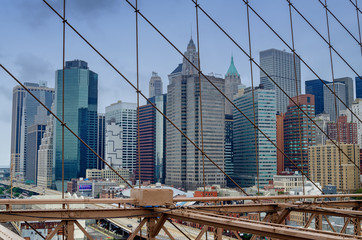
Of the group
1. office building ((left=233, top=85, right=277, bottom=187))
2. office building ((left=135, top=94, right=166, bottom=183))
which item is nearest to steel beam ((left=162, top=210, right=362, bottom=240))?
office building ((left=233, top=85, right=277, bottom=187))

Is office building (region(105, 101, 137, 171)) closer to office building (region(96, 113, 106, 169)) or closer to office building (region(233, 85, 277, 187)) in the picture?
office building (region(96, 113, 106, 169))

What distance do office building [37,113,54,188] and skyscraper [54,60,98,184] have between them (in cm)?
309

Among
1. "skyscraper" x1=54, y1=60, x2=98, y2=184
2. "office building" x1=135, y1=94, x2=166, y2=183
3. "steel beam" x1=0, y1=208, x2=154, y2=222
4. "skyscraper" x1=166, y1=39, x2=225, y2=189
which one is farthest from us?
"skyscraper" x1=54, y1=60, x2=98, y2=184

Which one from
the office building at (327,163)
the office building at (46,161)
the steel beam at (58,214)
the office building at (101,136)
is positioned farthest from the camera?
the office building at (101,136)

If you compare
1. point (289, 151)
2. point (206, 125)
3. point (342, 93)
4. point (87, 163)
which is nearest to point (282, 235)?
point (206, 125)

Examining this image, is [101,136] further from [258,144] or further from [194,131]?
[258,144]

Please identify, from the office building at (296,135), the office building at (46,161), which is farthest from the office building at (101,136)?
the office building at (296,135)

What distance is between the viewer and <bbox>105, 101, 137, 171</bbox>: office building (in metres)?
151

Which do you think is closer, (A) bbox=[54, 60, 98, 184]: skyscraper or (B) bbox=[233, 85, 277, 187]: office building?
(B) bbox=[233, 85, 277, 187]: office building

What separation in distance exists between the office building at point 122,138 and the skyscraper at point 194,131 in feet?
134

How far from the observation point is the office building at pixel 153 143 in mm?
130000

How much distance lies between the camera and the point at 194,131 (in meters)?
110

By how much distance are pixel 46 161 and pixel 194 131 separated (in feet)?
197

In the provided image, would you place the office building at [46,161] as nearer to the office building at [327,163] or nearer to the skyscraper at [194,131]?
the skyscraper at [194,131]
